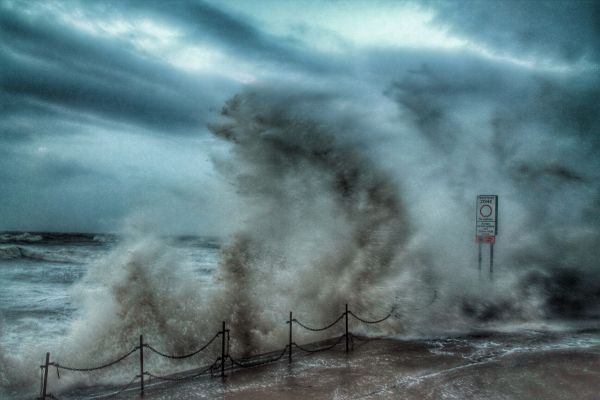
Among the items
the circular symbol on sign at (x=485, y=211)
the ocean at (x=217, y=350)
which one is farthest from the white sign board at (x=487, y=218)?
the ocean at (x=217, y=350)

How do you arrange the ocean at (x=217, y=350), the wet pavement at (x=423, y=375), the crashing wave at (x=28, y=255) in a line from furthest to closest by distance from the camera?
the crashing wave at (x=28, y=255) → the ocean at (x=217, y=350) → the wet pavement at (x=423, y=375)

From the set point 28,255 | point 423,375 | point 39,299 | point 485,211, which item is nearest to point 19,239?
point 28,255

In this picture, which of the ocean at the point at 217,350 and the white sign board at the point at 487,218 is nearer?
the ocean at the point at 217,350

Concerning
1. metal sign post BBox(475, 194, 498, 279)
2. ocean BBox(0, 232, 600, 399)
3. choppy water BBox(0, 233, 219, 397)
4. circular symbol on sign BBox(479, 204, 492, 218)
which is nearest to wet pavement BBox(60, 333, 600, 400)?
ocean BBox(0, 232, 600, 399)

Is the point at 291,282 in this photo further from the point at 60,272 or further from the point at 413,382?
the point at 60,272

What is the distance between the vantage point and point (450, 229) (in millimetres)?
14234

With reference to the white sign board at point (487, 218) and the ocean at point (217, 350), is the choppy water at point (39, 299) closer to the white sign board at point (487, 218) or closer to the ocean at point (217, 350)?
the ocean at point (217, 350)

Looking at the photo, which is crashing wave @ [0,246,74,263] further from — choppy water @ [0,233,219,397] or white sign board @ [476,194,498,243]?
white sign board @ [476,194,498,243]

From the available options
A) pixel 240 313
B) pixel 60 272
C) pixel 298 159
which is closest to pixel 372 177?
pixel 298 159

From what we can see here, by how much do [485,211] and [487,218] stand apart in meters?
0.17

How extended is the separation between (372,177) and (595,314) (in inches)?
276

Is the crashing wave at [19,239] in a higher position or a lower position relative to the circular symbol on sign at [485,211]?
lower

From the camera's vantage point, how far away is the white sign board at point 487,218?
1042 cm

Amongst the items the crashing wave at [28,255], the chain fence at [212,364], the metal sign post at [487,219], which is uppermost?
the metal sign post at [487,219]
